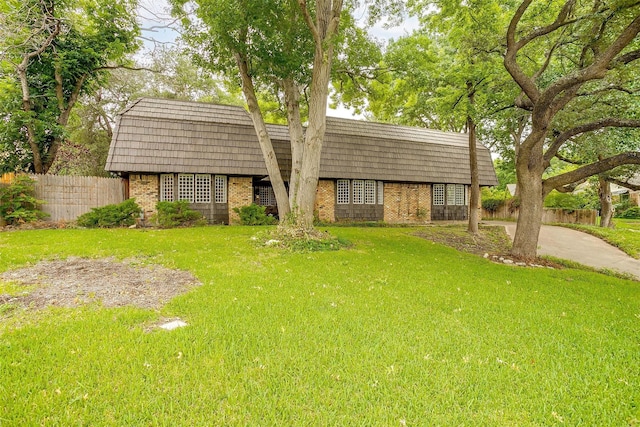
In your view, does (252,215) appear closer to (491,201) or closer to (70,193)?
(70,193)

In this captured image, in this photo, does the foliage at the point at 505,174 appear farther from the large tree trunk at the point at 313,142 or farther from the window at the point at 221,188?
the window at the point at 221,188

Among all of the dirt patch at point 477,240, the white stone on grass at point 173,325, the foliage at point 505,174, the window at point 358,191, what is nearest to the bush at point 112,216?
the white stone on grass at point 173,325

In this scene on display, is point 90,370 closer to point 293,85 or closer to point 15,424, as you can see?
point 15,424

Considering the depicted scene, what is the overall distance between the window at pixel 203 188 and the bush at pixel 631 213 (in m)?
33.4

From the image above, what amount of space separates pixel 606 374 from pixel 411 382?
1.84 metres

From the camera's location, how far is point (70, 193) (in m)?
12.6

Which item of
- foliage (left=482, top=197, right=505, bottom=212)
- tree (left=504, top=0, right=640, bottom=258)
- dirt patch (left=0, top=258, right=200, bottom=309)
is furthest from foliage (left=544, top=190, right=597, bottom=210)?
dirt patch (left=0, top=258, right=200, bottom=309)

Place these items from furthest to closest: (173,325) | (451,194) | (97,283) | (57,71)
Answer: (451,194), (57,71), (97,283), (173,325)

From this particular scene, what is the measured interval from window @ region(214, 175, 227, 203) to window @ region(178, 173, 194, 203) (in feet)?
3.58

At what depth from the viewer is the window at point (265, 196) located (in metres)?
15.8

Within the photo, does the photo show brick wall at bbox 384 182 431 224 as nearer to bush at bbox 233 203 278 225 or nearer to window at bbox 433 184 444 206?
window at bbox 433 184 444 206

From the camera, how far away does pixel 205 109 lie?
49.2ft

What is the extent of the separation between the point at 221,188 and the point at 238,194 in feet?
2.70

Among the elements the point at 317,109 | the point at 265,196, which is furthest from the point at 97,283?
the point at 265,196
